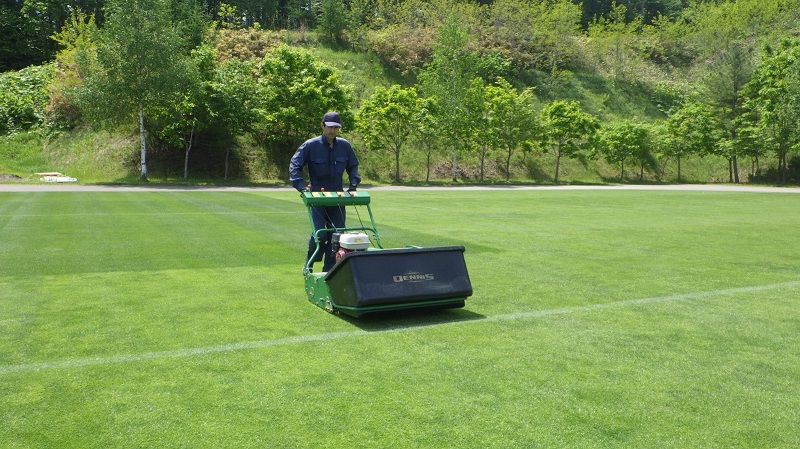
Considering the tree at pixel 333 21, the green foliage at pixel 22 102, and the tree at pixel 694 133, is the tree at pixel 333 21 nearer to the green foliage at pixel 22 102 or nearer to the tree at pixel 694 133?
the green foliage at pixel 22 102

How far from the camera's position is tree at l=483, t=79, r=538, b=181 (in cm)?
4269

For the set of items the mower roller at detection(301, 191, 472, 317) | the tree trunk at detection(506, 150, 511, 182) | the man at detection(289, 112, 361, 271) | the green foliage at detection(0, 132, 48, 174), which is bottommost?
the mower roller at detection(301, 191, 472, 317)

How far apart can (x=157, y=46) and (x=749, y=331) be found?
3295 cm

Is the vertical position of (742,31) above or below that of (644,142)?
above

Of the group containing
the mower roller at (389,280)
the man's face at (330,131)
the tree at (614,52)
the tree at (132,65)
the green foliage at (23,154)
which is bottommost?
the mower roller at (389,280)

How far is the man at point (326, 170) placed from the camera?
682 centimetres

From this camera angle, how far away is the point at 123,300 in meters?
6.43

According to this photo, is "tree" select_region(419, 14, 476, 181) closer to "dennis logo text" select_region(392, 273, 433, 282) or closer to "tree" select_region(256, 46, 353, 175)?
"tree" select_region(256, 46, 353, 175)

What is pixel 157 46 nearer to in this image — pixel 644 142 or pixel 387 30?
pixel 387 30

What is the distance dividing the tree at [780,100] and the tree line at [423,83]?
4.5 inches

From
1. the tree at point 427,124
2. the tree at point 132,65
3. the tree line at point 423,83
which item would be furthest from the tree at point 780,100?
the tree at point 132,65

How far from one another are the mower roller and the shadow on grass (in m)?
0.08

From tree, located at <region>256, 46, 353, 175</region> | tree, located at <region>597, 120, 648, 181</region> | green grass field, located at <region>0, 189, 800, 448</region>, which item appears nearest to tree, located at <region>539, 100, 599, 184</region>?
tree, located at <region>597, 120, 648, 181</region>

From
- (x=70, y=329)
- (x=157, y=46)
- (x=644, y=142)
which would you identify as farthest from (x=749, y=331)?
(x=644, y=142)
